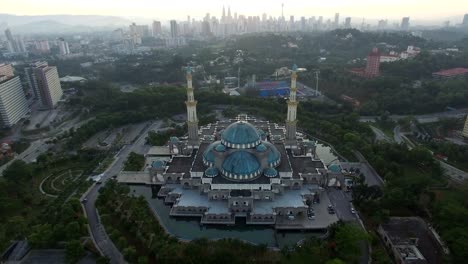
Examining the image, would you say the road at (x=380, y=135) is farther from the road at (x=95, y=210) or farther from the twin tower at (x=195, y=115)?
the road at (x=95, y=210)

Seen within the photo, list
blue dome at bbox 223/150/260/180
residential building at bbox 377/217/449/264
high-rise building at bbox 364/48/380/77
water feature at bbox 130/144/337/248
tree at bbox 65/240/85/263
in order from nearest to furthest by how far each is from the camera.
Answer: tree at bbox 65/240/85/263 < residential building at bbox 377/217/449/264 < water feature at bbox 130/144/337/248 < blue dome at bbox 223/150/260/180 < high-rise building at bbox 364/48/380/77

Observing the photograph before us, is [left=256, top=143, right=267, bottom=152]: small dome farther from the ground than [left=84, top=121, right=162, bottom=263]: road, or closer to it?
farther from the ground

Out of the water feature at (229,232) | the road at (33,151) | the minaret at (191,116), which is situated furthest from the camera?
the road at (33,151)

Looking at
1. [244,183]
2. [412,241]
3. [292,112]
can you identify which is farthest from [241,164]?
[412,241]

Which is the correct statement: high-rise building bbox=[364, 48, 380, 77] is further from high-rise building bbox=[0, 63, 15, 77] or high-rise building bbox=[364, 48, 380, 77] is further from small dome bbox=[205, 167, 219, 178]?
high-rise building bbox=[0, 63, 15, 77]

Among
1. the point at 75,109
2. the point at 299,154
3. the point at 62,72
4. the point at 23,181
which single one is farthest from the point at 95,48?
the point at 299,154

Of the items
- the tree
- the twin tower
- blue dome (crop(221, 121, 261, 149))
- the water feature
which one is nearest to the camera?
the tree

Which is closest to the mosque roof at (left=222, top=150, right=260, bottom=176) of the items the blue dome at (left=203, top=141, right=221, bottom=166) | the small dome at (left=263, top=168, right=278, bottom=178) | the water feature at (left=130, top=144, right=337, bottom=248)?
the small dome at (left=263, top=168, right=278, bottom=178)

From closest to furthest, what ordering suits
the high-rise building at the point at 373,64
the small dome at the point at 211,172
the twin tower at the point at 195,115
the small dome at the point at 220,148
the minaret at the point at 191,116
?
the small dome at the point at 211,172
the small dome at the point at 220,148
the twin tower at the point at 195,115
the minaret at the point at 191,116
the high-rise building at the point at 373,64

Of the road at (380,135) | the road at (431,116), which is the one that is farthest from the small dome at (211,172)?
the road at (431,116)
